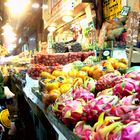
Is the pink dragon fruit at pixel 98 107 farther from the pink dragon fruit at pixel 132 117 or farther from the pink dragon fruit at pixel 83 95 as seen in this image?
the pink dragon fruit at pixel 83 95

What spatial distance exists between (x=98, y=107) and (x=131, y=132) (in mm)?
498

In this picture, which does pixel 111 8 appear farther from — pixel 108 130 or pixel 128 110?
pixel 108 130

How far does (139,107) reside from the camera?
136 centimetres

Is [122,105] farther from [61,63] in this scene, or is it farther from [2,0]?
[2,0]

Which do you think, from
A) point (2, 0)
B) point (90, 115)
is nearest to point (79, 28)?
point (90, 115)

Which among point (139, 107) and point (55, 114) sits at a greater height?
point (139, 107)

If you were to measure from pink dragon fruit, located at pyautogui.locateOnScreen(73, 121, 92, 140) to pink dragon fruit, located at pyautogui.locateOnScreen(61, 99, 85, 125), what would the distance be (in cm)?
12

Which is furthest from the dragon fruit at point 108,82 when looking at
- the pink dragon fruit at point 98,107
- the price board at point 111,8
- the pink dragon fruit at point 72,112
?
the price board at point 111,8

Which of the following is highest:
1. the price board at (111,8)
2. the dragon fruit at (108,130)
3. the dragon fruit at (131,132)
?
the price board at (111,8)

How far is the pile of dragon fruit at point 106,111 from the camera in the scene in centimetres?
123

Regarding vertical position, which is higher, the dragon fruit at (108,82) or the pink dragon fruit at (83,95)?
the dragon fruit at (108,82)

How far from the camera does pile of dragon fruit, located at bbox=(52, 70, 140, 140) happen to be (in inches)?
48.4

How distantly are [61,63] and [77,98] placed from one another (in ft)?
8.11

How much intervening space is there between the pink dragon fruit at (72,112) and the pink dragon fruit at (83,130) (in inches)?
4.8
